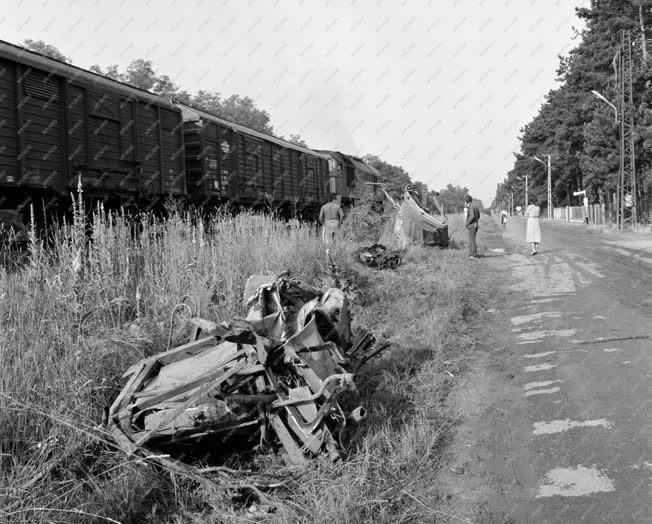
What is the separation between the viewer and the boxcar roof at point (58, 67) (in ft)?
26.7

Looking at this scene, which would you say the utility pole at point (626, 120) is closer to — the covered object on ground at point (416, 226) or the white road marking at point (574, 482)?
the covered object on ground at point (416, 226)

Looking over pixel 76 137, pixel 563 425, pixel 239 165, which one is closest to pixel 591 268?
pixel 563 425

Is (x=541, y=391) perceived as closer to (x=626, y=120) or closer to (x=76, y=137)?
(x=76, y=137)

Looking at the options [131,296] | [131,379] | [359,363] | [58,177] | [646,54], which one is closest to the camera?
[131,379]

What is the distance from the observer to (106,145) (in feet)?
33.4

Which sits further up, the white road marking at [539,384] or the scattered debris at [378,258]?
the scattered debris at [378,258]

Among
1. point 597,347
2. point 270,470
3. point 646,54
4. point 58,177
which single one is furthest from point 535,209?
point 646,54

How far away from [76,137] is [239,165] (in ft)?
22.6

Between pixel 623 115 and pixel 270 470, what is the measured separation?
28.8 metres

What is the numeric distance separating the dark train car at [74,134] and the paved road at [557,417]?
7.48 m

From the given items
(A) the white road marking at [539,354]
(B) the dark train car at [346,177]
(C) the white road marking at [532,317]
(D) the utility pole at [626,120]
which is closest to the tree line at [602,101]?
(D) the utility pole at [626,120]

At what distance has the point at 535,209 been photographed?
15391 millimetres

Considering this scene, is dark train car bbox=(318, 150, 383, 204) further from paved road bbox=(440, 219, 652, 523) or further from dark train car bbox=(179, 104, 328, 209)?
paved road bbox=(440, 219, 652, 523)

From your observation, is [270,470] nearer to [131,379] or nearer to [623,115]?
[131,379]
